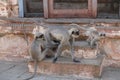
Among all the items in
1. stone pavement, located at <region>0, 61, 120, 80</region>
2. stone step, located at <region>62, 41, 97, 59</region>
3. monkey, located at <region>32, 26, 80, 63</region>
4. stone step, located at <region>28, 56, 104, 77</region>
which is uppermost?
monkey, located at <region>32, 26, 80, 63</region>

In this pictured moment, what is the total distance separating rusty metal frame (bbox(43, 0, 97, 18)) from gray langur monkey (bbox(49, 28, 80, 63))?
2.65 feet

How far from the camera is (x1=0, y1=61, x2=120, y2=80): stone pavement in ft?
12.2

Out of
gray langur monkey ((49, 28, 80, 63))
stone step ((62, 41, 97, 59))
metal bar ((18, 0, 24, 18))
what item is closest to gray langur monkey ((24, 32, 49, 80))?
gray langur monkey ((49, 28, 80, 63))

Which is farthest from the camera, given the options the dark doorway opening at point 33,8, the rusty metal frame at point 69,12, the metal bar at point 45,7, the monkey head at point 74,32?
the dark doorway opening at point 33,8

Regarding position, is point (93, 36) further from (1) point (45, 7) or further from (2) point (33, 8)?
(2) point (33, 8)

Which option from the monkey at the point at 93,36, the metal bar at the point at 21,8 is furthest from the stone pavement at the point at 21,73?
the metal bar at the point at 21,8

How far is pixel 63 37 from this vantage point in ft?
12.1

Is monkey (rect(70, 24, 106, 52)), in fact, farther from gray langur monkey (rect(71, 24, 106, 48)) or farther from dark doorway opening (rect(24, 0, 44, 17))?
dark doorway opening (rect(24, 0, 44, 17))

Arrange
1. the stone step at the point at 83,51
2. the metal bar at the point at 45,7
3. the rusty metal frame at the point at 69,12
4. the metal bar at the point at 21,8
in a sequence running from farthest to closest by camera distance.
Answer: the metal bar at the point at 21,8
the metal bar at the point at 45,7
the rusty metal frame at the point at 69,12
the stone step at the point at 83,51

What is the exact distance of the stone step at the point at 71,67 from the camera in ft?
12.0

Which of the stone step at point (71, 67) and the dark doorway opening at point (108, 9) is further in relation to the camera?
the dark doorway opening at point (108, 9)

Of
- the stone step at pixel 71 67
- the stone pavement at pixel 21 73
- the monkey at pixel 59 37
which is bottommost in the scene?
the stone pavement at pixel 21 73

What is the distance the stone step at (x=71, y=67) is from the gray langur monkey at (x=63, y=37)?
0.33 feet

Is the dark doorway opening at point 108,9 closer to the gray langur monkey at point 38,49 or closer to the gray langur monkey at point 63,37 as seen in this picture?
the gray langur monkey at point 63,37
